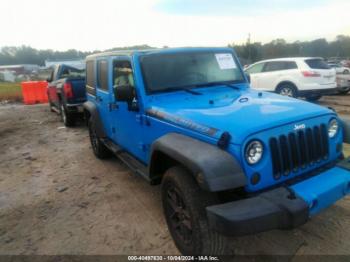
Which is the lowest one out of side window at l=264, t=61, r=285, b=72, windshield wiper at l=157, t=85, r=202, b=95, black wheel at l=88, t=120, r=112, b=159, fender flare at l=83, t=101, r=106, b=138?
black wheel at l=88, t=120, r=112, b=159

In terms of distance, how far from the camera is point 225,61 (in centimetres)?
426

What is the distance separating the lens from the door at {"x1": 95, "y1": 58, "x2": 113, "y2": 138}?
4872 millimetres

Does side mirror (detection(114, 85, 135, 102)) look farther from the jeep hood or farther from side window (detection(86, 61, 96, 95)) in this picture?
side window (detection(86, 61, 96, 95))

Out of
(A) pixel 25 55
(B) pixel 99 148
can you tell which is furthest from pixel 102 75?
(A) pixel 25 55

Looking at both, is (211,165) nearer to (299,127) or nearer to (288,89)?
(299,127)

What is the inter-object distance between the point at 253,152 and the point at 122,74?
2405 mm

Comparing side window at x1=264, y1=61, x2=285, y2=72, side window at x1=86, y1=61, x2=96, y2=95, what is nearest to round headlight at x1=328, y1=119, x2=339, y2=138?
side window at x1=86, y1=61, x2=96, y2=95

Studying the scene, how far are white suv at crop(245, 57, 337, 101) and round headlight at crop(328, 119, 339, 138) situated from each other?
7.69 meters

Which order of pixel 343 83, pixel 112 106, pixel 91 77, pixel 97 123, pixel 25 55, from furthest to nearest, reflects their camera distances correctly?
pixel 25 55 → pixel 343 83 → pixel 91 77 → pixel 97 123 → pixel 112 106

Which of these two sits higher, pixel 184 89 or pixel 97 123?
pixel 184 89

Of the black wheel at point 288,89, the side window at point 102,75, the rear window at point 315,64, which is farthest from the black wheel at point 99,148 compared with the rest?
the rear window at point 315,64

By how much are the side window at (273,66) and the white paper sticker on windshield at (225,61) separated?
24.2 ft

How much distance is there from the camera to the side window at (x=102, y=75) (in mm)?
4854

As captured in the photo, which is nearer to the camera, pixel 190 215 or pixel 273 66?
pixel 190 215
